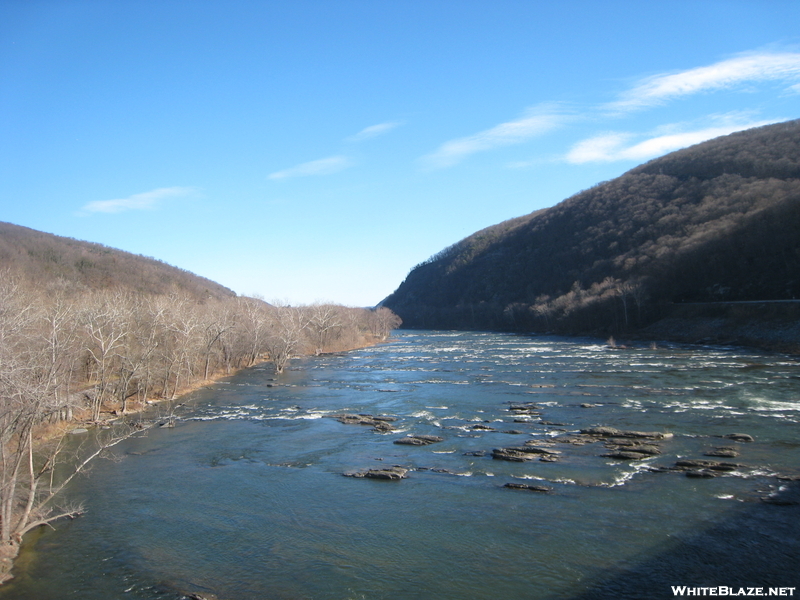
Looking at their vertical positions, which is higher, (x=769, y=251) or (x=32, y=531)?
(x=769, y=251)

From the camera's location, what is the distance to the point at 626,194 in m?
123

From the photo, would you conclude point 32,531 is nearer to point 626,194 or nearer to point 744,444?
point 744,444

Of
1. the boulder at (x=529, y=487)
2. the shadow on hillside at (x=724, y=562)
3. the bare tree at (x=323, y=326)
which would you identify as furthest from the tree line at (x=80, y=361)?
the shadow on hillside at (x=724, y=562)

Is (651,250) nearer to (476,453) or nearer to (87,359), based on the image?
(476,453)

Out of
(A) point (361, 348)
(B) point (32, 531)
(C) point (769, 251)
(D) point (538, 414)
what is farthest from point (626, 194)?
(B) point (32, 531)

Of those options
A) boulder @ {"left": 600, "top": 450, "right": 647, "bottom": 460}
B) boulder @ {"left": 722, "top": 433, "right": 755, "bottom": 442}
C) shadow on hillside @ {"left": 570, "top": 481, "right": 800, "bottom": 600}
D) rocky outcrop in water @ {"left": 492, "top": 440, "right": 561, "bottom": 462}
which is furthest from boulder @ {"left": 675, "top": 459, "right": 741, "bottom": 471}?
rocky outcrop in water @ {"left": 492, "top": 440, "right": 561, "bottom": 462}

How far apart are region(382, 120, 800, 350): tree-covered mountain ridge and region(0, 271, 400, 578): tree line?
162 ft

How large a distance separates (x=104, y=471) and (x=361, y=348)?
60502 millimetres

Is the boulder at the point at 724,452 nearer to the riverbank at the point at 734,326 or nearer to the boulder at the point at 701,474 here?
the boulder at the point at 701,474

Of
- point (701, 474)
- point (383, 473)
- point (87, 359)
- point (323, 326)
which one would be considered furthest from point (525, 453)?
point (323, 326)

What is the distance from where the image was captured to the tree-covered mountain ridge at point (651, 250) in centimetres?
6912

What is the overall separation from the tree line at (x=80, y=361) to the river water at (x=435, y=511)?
1.84 meters

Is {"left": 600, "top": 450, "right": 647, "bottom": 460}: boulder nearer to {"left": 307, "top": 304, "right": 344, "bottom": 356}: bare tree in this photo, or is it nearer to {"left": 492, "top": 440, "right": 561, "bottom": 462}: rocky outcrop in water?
{"left": 492, "top": 440, "right": 561, "bottom": 462}: rocky outcrop in water

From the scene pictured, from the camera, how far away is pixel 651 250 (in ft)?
292
